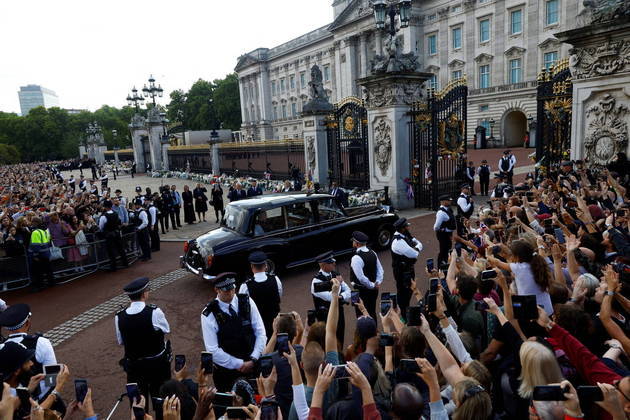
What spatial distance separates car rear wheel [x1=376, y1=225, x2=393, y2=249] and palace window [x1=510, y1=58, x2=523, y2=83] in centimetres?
3909

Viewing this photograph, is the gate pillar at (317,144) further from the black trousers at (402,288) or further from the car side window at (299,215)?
the black trousers at (402,288)

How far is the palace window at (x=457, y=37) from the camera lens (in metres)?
47.6

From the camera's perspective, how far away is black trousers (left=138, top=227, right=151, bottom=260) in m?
11.8

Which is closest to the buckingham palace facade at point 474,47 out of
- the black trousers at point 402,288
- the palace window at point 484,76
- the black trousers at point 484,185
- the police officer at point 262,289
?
the palace window at point 484,76

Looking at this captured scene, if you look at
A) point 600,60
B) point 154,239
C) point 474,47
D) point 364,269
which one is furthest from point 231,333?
point 474,47

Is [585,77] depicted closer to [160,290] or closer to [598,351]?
[598,351]

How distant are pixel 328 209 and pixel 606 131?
717 cm

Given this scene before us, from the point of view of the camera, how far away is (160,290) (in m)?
9.27

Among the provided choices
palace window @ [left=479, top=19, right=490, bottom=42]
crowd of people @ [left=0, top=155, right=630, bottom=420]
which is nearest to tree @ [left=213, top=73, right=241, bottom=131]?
palace window @ [left=479, top=19, right=490, bottom=42]

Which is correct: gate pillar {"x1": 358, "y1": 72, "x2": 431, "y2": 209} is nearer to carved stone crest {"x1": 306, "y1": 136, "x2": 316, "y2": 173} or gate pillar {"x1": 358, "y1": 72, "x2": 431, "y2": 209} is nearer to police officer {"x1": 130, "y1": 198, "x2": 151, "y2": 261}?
carved stone crest {"x1": 306, "y1": 136, "x2": 316, "y2": 173}

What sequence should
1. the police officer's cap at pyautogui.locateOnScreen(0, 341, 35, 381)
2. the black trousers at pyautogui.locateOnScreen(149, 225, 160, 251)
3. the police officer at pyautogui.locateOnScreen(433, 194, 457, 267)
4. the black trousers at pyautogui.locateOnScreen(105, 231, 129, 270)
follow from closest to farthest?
the police officer's cap at pyautogui.locateOnScreen(0, 341, 35, 381), the police officer at pyautogui.locateOnScreen(433, 194, 457, 267), the black trousers at pyautogui.locateOnScreen(105, 231, 129, 270), the black trousers at pyautogui.locateOnScreen(149, 225, 160, 251)

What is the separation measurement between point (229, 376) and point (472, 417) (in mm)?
2662

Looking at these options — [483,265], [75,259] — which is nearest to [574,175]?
[483,265]

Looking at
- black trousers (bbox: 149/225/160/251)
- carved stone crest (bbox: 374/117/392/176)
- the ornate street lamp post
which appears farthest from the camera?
the ornate street lamp post
